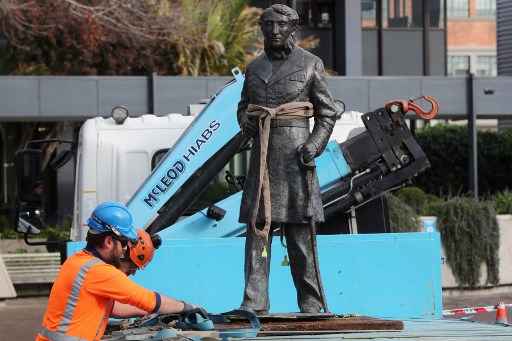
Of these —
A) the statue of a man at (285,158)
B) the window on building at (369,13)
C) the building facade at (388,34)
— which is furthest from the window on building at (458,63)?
the statue of a man at (285,158)

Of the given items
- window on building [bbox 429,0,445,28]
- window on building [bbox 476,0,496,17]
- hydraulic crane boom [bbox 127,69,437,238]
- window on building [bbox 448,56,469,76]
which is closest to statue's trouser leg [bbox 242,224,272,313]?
hydraulic crane boom [bbox 127,69,437,238]

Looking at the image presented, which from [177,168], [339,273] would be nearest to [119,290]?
[339,273]

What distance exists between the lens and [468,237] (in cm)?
1741

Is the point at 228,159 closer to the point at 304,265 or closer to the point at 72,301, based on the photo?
the point at 304,265

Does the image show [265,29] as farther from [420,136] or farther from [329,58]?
[420,136]

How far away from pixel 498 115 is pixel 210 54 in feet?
21.8

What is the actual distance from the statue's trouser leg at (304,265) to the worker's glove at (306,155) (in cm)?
40

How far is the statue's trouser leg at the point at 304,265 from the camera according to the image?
7.77m

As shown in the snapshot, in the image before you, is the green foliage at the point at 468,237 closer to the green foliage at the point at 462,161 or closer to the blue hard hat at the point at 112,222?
the blue hard hat at the point at 112,222

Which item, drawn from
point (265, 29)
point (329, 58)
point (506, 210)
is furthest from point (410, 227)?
point (329, 58)

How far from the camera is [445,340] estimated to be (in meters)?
5.74

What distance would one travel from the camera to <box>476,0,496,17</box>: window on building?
60938 mm

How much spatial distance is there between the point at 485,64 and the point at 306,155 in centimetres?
5422

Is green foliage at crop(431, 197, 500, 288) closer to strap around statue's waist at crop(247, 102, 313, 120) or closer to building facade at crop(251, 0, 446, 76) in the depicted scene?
strap around statue's waist at crop(247, 102, 313, 120)
